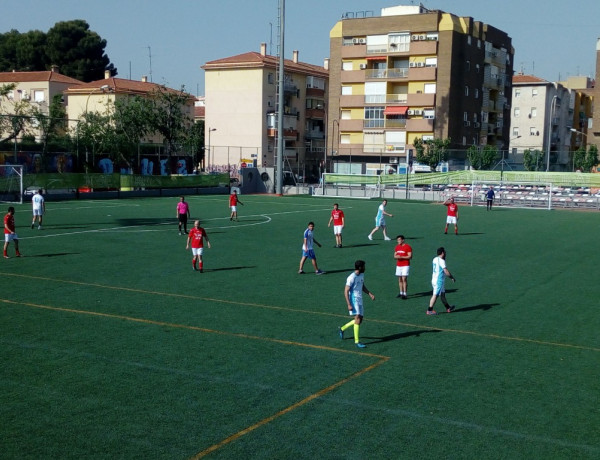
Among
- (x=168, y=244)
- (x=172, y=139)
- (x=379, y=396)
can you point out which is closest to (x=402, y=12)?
(x=172, y=139)

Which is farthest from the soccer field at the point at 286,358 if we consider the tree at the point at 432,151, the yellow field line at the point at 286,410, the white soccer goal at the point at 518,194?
the tree at the point at 432,151

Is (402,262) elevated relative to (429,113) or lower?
lower

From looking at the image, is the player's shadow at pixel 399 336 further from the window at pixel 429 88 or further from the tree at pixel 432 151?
the window at pixel 429 88

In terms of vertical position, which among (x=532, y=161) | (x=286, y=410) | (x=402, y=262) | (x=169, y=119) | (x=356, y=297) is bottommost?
(x=286, y=410)

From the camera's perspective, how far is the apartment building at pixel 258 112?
274 ft

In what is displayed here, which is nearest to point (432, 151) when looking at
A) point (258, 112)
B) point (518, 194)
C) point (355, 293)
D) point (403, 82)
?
point (403, 82)

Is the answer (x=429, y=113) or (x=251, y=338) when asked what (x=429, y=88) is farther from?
(x=251, y=338)

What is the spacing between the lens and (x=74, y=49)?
10206 cm

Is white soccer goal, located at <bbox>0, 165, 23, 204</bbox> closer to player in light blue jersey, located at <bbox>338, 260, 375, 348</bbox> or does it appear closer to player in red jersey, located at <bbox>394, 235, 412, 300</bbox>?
player in red jersey, located at <bbox>394, 235, 412, 300</bbox>

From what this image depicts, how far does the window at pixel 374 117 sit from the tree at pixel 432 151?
6.50 m

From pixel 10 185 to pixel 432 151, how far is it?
4180 centimetres

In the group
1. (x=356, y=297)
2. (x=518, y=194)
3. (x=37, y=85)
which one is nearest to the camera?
(x=356, y=297)

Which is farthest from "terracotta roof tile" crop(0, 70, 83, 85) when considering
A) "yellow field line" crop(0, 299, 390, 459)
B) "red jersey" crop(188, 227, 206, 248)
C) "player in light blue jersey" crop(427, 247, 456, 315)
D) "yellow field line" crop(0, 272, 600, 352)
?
"player in light blue jersey" crop(427, 247, 456, 315)

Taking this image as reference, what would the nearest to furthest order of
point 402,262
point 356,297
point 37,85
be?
point 356,297
point 402,262
point 37,85
